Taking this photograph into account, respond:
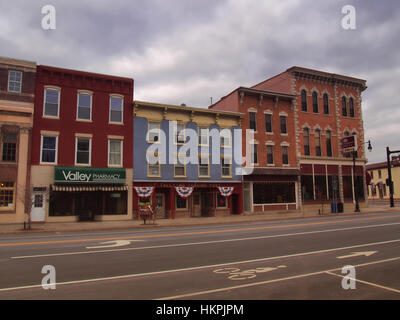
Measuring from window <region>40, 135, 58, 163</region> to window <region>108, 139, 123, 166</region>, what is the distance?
13.3 feet

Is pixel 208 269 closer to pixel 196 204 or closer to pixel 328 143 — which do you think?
pixel 196 204

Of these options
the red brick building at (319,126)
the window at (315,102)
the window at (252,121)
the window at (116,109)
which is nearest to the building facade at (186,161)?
the window at (116,109)

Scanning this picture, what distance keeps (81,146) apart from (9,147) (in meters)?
4.88

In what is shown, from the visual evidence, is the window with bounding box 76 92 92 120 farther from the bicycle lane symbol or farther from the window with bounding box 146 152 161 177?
the bicycle lane symbol

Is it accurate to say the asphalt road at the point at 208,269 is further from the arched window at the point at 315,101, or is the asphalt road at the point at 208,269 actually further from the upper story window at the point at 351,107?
the upper story window at the point at 351,107

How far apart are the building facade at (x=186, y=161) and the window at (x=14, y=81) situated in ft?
28.6

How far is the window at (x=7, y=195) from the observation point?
73.9ft

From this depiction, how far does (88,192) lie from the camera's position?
25156 millimetres

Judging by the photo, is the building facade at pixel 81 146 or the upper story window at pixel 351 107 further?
the upper story window at pixel 351 107

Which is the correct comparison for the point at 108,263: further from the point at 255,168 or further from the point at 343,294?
the point at 255,168

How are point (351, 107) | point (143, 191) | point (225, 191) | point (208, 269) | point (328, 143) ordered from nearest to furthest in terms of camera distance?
1. point (208, 269)
2. point (143, 191)
3. point (225, 191)
4. point (328, 143)
5. point (351, 107)

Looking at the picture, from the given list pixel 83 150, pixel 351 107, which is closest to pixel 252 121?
pixel 351 107

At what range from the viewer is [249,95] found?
107ft

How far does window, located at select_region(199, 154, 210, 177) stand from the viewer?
2940cm
